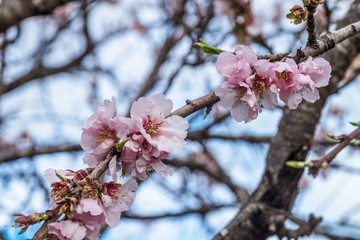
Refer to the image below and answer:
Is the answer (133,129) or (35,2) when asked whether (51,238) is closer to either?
(133,129)

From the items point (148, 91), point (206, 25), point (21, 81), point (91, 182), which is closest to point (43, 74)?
point (21, 81)

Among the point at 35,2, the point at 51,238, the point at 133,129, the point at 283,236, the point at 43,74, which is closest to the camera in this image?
the point at 51,238

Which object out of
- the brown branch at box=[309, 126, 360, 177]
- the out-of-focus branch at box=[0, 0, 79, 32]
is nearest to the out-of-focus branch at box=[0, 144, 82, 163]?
the out-of-focus branch at box=[0, 0, 79, 32]

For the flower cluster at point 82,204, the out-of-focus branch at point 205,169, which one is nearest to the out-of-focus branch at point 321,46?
the flower cluster at point 82,204

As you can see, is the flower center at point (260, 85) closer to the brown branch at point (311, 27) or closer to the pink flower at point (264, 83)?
the pink flower at point (264, 83)

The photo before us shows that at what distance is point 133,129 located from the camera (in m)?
1.06

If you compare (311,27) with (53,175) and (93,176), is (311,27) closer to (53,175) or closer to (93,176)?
(93,176)

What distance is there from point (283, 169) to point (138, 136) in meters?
1.27

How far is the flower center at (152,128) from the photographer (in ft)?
3.61

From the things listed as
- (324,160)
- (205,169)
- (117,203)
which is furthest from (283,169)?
(117,203)

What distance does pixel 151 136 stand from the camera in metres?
1.09

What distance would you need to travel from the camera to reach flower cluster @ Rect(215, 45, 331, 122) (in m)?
1.09

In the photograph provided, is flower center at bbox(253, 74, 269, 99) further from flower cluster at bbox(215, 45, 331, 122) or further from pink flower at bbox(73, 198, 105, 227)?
pink flower at bbox(73, 198, 105, 227)

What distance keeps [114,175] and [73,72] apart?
3904mm
